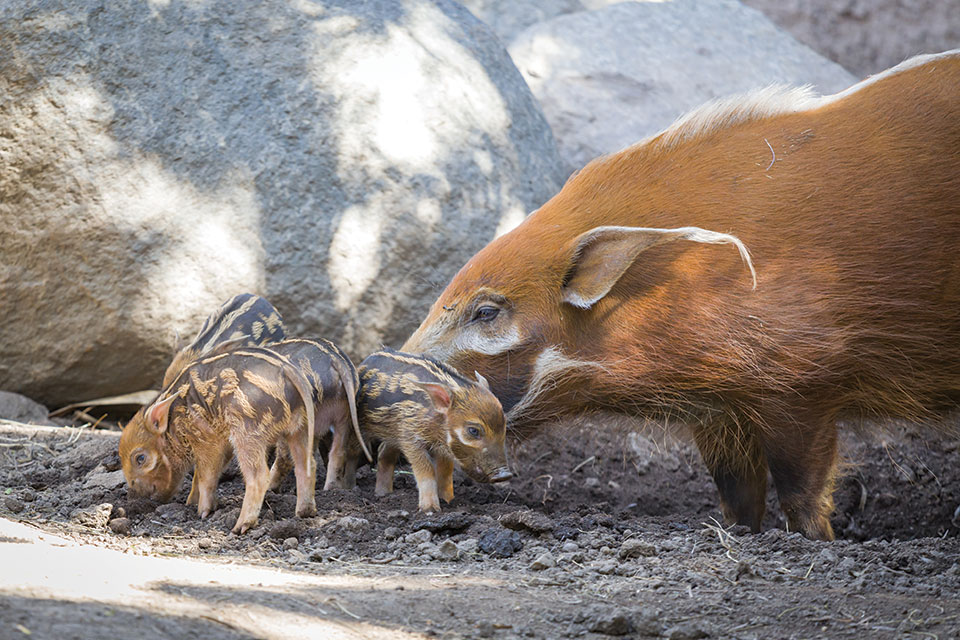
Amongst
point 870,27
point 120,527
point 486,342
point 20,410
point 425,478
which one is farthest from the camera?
point 870,27

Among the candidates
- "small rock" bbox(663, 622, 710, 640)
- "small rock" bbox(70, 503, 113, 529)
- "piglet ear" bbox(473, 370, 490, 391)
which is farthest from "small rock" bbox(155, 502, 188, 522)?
"small rock" bbox(663, 622, 710, 640)

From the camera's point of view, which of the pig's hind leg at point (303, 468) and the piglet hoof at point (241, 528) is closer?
the piglet hoof at point (241, 528)

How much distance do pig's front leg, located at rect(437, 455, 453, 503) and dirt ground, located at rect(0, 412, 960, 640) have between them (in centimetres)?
9

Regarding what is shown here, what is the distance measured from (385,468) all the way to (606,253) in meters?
1.35

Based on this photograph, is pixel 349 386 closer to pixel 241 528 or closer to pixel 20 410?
pixel 241 528

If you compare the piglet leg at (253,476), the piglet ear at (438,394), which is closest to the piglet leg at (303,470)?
the piglet leg at (253,476)

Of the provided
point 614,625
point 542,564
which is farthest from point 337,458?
point 614,625

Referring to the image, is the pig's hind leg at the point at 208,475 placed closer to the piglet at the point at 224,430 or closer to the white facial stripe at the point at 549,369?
the piglet at the point at 224,430

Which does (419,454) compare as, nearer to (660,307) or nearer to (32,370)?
(660,307)

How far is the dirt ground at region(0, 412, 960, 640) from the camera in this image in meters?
2.36

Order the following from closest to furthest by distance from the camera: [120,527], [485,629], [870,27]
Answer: [485,629] → [120,527] → [870,27]

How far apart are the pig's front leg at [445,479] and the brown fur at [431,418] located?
0.36 feet

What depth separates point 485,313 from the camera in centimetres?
416

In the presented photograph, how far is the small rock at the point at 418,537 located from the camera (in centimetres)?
354
